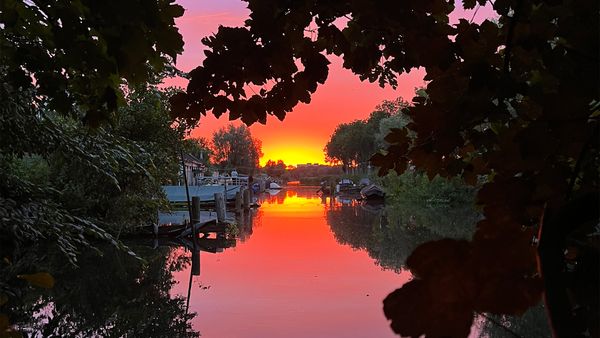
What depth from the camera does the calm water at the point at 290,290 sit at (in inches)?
285

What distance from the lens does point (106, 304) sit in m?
8.36

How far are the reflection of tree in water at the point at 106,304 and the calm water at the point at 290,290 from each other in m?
0.35

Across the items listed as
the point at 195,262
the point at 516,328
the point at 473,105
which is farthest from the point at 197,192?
the point at 473,105

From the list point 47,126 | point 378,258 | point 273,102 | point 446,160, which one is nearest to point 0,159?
point 47,126

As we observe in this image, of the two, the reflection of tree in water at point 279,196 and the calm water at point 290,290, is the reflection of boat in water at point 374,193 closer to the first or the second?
the reflection of tree in water at point 279,196

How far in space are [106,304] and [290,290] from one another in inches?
117

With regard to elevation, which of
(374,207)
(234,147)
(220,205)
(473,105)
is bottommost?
(374,207)

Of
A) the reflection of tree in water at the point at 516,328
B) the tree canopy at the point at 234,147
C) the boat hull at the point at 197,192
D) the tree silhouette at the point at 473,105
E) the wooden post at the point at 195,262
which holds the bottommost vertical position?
the reflection of tree in water at the point at 516,328

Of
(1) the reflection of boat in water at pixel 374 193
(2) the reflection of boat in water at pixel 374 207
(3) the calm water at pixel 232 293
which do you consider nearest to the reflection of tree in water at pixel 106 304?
(3) the calm water at pixel 232 293

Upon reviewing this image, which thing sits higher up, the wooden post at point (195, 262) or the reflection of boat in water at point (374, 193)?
the reflection of boat in water at point (374, 193)

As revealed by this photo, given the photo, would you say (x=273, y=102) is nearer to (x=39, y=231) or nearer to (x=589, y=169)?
(x=589, y=169)

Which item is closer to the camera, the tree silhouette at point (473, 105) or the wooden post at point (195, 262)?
the tree silhouette at point (473, 105)

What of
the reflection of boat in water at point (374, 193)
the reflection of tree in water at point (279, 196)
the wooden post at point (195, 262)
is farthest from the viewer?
the reflection of tree in water at point (279, 196)

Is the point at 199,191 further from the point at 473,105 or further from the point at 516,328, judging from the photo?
the point at 473,105
